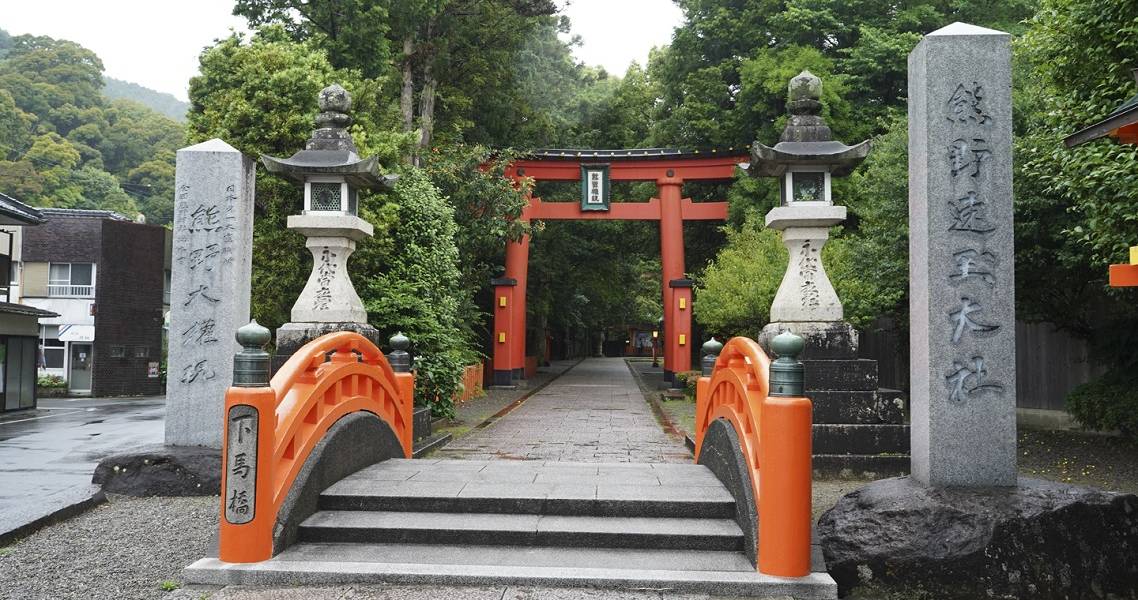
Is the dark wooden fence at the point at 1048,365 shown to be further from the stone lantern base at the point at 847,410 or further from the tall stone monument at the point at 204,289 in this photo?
the tall stone monument at the point at 204,289

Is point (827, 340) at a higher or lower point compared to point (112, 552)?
higher

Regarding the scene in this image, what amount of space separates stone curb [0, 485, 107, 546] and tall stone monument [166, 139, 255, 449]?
3.08ft

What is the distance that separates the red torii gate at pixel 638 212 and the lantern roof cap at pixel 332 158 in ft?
43.2

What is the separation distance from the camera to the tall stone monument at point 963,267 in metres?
5.00

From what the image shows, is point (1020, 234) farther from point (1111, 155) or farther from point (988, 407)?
point (988, 407)

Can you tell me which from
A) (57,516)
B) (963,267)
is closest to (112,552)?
(57,516)

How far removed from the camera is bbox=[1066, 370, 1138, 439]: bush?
34.8ft

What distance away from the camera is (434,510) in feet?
17.9

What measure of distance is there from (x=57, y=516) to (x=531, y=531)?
3.97m

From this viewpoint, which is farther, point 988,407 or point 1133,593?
point 988,407

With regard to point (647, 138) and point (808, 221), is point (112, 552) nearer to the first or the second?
point (808, 221)

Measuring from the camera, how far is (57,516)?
6.12 metres

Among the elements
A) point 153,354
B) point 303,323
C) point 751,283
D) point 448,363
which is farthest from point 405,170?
point 153,354

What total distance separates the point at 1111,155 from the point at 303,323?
8989mm
